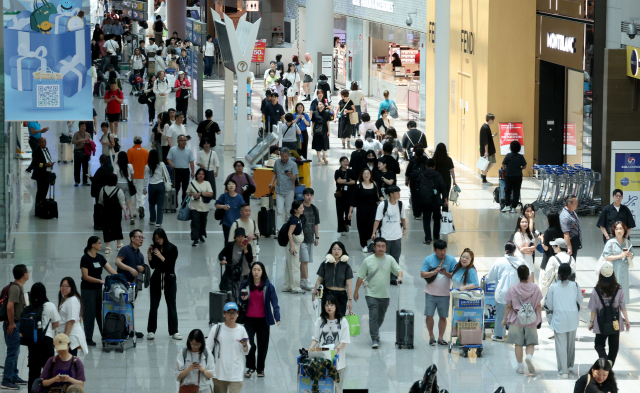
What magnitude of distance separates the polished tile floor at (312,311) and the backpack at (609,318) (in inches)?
21.9

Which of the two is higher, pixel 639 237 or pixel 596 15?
pixel 596 15

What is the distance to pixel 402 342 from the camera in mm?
11172

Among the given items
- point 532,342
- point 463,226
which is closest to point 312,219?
point 532,342

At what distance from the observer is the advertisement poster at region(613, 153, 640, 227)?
16.5 meters

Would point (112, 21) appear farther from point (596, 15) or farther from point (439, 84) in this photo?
point (596, 15)

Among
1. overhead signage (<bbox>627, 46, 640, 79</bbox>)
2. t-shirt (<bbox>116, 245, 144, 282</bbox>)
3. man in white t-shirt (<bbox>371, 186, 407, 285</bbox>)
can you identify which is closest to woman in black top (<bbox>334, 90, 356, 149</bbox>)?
overhead signage (<bbox>627, 46, 640, 79</bbox>)

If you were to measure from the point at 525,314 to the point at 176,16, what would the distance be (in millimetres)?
41070

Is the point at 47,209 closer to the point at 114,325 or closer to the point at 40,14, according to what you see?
the point at 40,14

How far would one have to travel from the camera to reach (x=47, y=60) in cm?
1464

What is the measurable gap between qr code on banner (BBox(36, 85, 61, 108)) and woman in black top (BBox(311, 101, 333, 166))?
921 centimetres

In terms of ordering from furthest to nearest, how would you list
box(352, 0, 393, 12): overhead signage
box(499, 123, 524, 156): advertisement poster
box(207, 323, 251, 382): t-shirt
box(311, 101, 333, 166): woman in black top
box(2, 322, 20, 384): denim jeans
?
box(352, 0, 393, 12): overhead signage → box(311, 101, 333, 166): woman in black top → box(499, 123, 524, 156): advertisement poster → box(2, 322, 20, 384): denim jeans → box(207, 323, 251, 382): t-shirt

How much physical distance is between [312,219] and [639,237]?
6493 millimetres

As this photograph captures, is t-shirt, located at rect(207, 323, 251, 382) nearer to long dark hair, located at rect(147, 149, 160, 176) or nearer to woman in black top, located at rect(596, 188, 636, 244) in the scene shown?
woman in black top, located at rect(596, 188, 636, 244)

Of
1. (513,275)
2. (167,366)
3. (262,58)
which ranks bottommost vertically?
(167,366)
